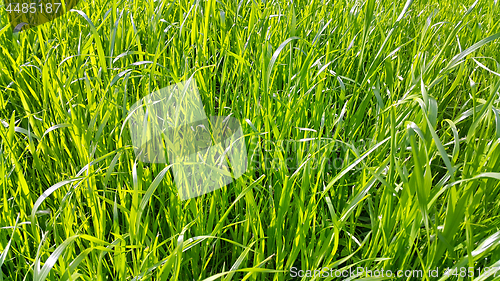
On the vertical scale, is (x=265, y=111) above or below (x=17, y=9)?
below

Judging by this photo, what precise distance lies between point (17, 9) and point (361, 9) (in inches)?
56.7

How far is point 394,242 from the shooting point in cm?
60

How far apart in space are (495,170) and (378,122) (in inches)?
11.8

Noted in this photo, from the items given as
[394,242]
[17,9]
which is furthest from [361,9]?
[17,9]

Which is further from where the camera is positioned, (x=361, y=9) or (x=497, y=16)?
(x=497, y=16)

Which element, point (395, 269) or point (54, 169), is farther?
point (54, 169)

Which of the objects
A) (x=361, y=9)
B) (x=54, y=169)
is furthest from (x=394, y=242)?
(x=361, y=9)

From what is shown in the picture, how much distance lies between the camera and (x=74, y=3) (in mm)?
1517

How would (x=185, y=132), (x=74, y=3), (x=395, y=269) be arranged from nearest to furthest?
1. (x=395, y=269)
2. (x=185, y=132)
3. (x=74, y=3)

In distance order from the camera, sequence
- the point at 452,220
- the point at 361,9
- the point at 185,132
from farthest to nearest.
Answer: the point at 361,9 < the point at 185,132 < the point at 452,220

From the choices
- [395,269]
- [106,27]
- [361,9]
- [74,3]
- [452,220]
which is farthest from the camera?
[74,3]

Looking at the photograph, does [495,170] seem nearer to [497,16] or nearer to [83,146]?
[83,146]

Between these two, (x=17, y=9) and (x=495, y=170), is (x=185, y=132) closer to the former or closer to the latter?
(x=495, y=170)

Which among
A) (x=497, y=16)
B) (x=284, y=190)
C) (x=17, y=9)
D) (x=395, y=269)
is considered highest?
(x=17, y=9)
